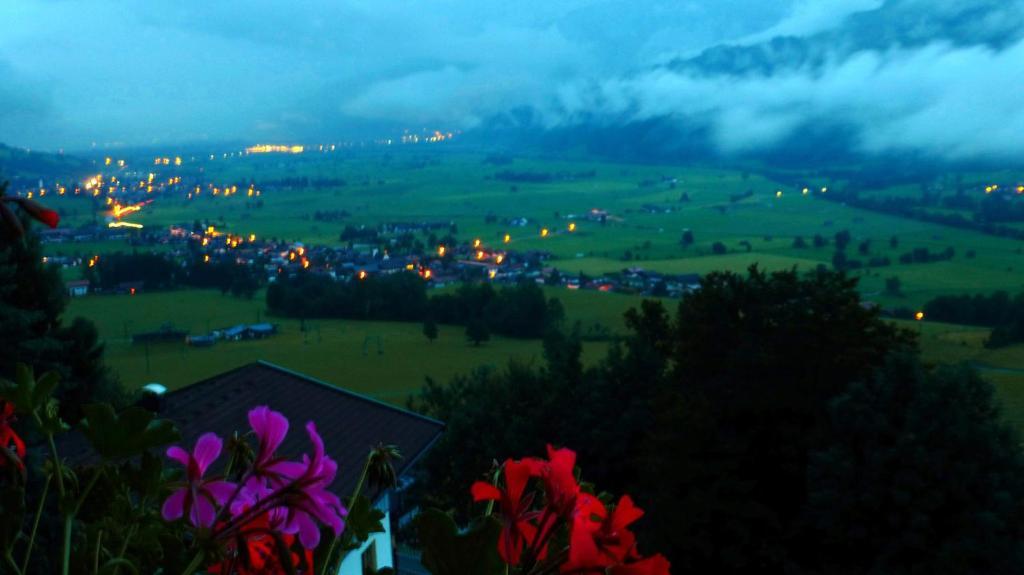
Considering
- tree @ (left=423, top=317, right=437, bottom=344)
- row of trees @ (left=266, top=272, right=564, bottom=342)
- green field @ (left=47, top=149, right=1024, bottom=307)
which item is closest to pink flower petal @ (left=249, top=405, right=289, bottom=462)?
tree @ (left=423, top=317, right=437, bottom=344)

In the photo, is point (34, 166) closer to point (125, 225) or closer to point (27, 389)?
point (125, 225)

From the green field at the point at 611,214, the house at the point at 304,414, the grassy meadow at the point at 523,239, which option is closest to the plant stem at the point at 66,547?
the house at the point at 304,414

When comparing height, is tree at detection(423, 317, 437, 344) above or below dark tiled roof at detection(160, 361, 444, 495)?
below

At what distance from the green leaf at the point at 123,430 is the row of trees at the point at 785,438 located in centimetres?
808

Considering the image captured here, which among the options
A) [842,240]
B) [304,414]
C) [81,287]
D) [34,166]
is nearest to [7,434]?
[304,414]

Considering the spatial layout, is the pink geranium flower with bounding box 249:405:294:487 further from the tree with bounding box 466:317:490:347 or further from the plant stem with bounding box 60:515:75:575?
the tree with bounding box 466:317:490:347

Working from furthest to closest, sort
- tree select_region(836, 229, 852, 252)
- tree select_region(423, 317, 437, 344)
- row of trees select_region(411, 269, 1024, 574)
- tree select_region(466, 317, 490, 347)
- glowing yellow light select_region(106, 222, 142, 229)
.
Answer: glowing yellow light select_region(106, 222, 142, 229)
tree select_region(836, 229, 852, 252)
tree select_region(423, 317, 437, 344)
tree select_region(466, 317, 490, 347)
row of trees select_region(411, 269, 1024, 574)

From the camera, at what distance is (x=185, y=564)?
0.79 metres

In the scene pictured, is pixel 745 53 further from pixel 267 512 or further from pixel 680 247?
pixel 267 512

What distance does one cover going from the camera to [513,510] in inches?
27.4

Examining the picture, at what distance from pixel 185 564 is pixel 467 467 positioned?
13.0 meters

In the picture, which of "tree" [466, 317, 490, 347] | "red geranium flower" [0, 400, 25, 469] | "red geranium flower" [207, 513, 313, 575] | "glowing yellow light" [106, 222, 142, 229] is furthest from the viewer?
"glowing yellow light" [106, 222, 142, 229]

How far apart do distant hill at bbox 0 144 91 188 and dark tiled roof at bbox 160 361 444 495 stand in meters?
30.1

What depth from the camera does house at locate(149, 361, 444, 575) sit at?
674cm
